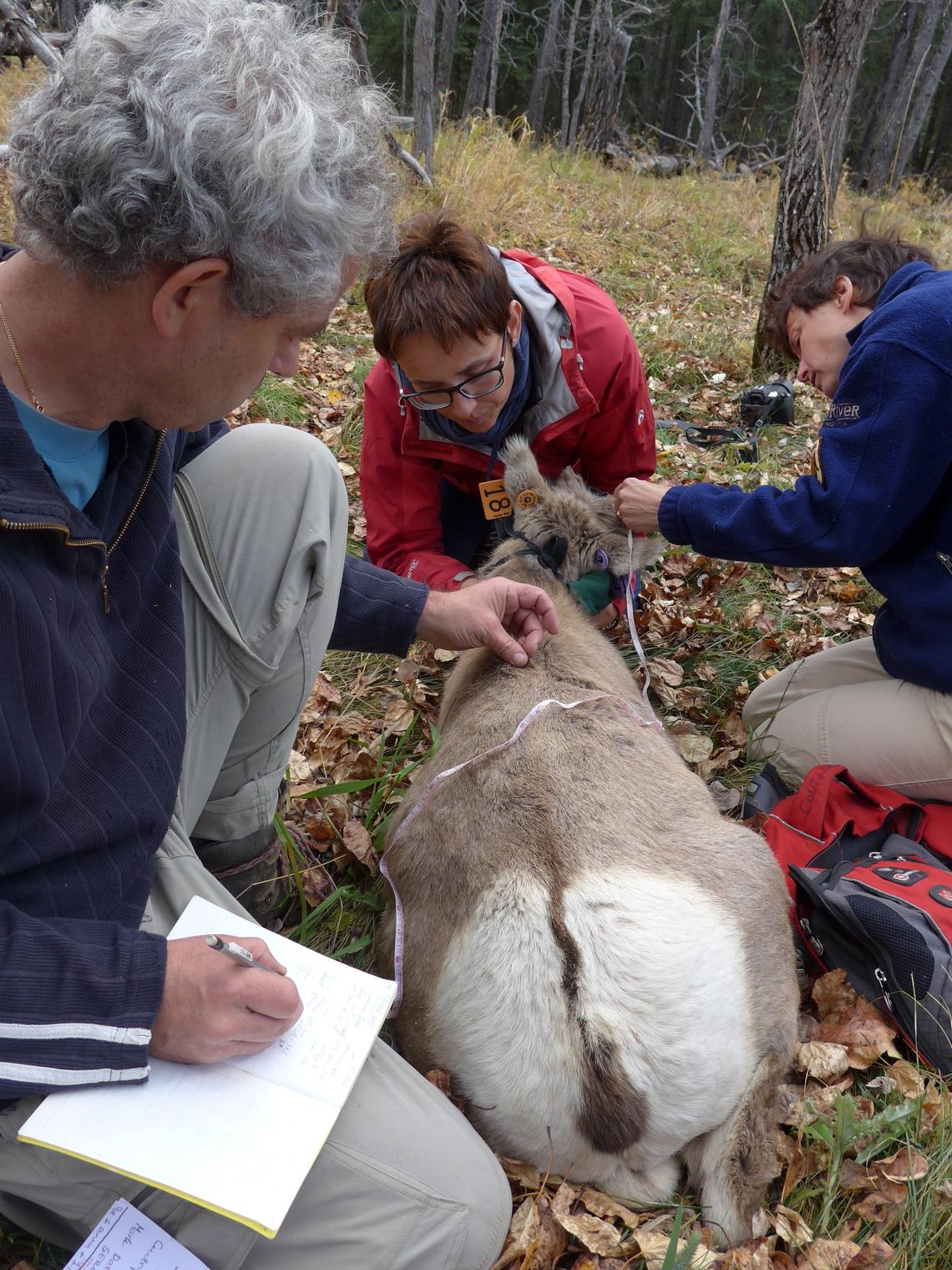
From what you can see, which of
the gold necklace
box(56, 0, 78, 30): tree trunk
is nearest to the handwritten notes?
the gold necklace

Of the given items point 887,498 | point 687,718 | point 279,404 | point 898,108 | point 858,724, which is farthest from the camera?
point 898,108

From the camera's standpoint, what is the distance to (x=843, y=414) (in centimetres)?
306

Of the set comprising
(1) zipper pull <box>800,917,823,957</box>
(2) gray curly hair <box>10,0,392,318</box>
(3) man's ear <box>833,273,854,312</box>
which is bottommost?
(1) zipper pull <box>800,917,823,957</box>

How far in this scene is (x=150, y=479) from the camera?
2.13 meters

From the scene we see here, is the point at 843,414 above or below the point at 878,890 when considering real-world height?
above

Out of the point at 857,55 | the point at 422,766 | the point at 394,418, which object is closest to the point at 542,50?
the point at 857,55

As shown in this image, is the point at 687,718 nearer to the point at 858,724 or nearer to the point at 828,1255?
the point at 858,724

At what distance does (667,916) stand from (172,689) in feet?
4.33

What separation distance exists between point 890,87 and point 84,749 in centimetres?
3086

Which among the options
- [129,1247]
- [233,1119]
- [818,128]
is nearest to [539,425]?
[233,1119]

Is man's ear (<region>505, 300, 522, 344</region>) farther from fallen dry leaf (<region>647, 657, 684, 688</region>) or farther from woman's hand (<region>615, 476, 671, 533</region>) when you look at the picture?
fallen dry leaf (<region>647, 657, 684, 688</region>)

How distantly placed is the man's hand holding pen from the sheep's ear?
8.29 feet

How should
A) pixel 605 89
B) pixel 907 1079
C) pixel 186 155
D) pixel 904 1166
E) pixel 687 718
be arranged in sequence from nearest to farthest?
pixel 186 155 → pixel 904 1166 → pixel 907 1079 → pixel 687 718 → pixel 605 89

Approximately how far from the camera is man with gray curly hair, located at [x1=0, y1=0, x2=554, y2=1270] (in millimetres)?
1628
